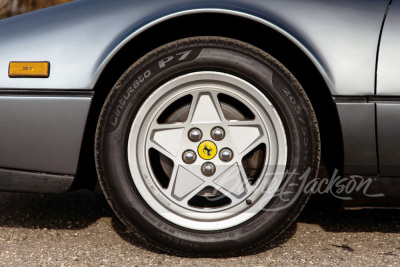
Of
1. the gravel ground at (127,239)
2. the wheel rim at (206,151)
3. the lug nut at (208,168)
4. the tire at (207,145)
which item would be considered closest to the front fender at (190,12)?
the tire at (207,145)

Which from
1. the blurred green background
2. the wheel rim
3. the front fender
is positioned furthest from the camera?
the blurred green background

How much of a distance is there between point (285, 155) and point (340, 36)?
0.50 m

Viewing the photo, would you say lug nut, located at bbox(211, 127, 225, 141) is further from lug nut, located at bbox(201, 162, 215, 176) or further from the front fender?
the front fender

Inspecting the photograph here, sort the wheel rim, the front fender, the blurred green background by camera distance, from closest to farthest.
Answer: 1. the front fender
2. the wheel rim
3. the blurred green background

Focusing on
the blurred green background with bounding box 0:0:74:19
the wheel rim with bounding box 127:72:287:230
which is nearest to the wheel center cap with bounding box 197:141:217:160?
the wheel rim with bounding box 127:72:287:230

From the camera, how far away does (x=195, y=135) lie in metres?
2.10

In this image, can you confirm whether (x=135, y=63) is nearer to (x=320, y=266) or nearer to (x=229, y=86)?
(x=229, y=86)

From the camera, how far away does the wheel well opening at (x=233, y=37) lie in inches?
81.9

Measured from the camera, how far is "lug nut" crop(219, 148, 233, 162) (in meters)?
2.10

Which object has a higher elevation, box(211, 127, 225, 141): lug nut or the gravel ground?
box(211, 127, 225, 141): lug nut

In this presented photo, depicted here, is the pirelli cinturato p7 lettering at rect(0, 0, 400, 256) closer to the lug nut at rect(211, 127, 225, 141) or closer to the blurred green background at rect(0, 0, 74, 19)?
the lug nut at rect(211, 127, 225, 141)

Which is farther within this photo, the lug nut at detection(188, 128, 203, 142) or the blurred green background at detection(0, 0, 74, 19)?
the blurred green background at detection(0, 0, 74, 19)

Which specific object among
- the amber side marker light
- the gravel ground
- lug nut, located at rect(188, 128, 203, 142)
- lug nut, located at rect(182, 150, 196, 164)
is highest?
the amber side marker light

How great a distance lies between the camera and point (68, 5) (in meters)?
2.18
